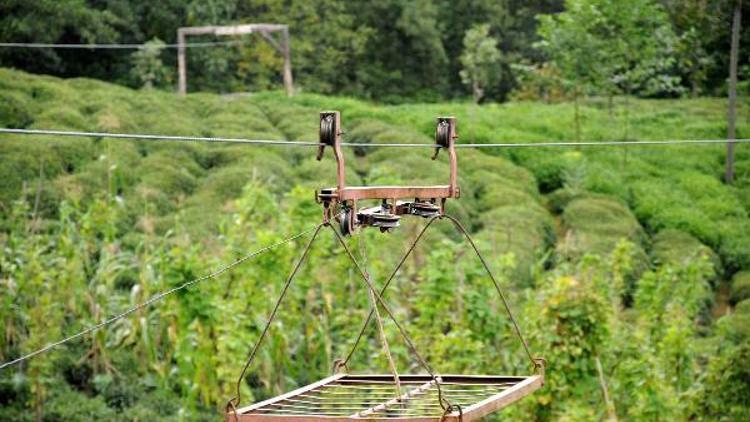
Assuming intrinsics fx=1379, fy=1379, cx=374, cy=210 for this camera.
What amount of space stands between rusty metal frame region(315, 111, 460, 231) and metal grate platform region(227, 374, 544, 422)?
0.52 metres

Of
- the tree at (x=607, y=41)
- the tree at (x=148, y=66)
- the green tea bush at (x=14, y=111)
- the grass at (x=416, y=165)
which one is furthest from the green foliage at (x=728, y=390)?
the tree at (x=148, y=66)

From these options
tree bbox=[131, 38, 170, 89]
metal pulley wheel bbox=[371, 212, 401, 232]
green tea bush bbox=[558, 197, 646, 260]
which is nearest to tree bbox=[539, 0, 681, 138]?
green tea bush bbox=[558, 197, 646, 260]

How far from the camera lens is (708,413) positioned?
371 inches

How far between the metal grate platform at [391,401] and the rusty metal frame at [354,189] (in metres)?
0.52

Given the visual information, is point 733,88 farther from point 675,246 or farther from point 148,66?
point 148,66

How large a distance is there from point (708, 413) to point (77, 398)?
15.4 feet

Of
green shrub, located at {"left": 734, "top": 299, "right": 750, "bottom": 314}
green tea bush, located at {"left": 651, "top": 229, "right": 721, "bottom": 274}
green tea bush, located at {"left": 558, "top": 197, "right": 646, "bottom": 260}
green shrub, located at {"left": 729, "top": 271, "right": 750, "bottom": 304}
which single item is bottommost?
green shrub, located at {"left": 729, "top": 271, "right": 750, "bottom": 304}

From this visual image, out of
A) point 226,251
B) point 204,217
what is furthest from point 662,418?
point 204,217

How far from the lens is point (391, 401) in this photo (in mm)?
3758

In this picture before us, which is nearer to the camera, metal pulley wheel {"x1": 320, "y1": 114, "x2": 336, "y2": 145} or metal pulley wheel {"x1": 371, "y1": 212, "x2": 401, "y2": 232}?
metal pulley wheel {"x1": 320, "y1": 114, "x2": 336, "y2": 145}

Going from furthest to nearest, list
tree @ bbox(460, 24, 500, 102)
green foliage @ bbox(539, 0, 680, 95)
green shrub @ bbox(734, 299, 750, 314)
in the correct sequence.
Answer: tree @ bbox(460, 24, 500, 102) → green foliage @ bbox(539, 0, 680, 95) → green shrub @ bbox(734, 299, 750, 314)

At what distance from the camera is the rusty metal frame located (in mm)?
3584

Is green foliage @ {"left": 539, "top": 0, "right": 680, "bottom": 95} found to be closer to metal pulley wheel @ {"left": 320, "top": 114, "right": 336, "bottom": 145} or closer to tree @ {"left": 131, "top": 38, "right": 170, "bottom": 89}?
tree @ {"left": 131, "top": 38, "right": 170, "bottom": 89}

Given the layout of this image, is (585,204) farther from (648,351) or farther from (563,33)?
(648,351)
